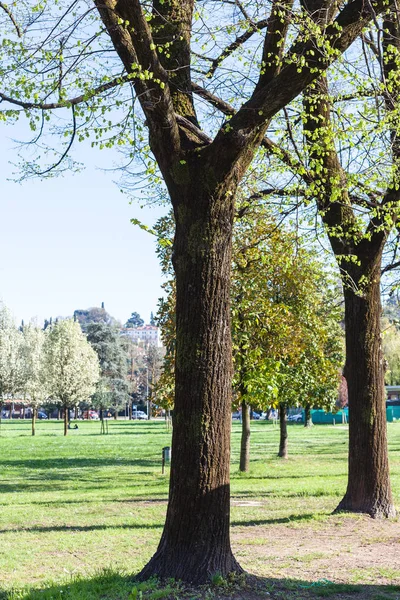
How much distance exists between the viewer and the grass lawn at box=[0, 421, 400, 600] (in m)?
6.45

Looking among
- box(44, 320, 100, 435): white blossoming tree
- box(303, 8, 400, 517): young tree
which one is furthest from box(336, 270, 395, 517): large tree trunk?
box(44, 320, 100, 435): white blossoming tree

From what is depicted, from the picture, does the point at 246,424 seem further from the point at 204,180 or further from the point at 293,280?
the point at 204,180

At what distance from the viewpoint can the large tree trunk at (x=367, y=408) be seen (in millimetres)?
11016

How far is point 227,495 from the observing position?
646 centimetres

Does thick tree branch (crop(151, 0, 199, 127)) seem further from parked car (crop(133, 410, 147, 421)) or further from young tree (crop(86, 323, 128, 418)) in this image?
parked car (crop(133, 410, 147, 421))

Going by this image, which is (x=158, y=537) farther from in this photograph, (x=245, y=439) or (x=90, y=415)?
(x=90, y=415)

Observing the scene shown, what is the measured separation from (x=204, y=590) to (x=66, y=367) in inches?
1799

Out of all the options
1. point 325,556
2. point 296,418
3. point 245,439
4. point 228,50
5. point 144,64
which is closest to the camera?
point 144,64

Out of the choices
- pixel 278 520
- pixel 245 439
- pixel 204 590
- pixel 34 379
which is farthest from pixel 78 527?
pixel 34 379

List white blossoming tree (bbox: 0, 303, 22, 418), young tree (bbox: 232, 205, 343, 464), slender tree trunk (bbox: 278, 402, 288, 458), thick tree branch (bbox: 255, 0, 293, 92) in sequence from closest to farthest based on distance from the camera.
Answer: thick tree branch (bbox: 255, 0, 293, 92), young tree (bbox: 232, 205, 343, 464), slender tree trunk (bbox: 278, 402, 288, 458), white blossoming tree (bbox: 0, 303, 22, 418)

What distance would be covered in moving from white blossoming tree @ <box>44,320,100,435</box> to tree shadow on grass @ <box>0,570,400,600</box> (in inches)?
1725

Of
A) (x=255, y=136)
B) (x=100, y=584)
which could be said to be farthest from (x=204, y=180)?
(x=100, y=584)

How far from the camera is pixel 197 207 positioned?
6625mm

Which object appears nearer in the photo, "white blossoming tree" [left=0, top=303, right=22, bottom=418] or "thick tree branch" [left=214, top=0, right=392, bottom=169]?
"thick tree branch" [left=214, top=0, right=392, bottom=169]
